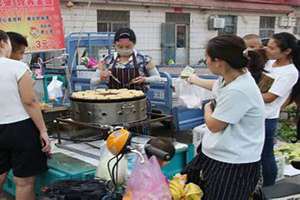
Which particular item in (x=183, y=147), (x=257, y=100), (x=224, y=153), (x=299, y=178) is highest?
(x=257, y=100)

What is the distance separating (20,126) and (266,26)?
14759 millimetres

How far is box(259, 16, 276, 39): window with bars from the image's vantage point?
1546 cm

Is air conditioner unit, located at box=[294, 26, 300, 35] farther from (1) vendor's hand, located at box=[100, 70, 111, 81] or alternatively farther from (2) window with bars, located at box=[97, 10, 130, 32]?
(1) vendor's hand, located at box=[100, 70, 111, 81]

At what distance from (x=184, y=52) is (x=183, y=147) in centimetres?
1021

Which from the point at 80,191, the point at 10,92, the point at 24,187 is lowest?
the point at 24,187

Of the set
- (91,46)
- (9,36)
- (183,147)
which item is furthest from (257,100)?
(91,46)

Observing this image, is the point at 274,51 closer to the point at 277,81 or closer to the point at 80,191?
the point at 277,81

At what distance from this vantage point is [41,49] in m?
4.51

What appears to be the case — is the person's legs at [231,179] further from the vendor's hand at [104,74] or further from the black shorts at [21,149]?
the vendor's hand at [104,74]

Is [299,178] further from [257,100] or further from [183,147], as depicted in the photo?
[257,100]

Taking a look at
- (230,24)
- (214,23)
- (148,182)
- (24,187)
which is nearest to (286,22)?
(230,24)

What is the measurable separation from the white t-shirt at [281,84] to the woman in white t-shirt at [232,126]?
0.91 metres

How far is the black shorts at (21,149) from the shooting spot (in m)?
2.41

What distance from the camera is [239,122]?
1.86 meters
